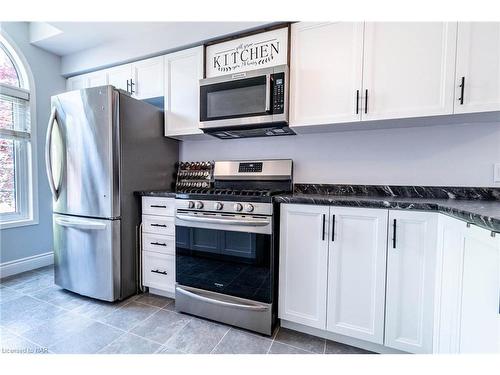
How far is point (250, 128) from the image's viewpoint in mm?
1817

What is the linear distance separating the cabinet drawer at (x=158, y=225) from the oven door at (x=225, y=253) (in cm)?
17

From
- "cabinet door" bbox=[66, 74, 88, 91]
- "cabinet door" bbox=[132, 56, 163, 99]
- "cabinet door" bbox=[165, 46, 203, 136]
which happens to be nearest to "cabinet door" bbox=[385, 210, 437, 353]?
"cabinet door" bbox=[165, 46, 203, 136]

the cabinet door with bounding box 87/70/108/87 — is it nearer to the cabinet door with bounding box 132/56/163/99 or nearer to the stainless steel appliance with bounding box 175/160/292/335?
the cabinet door with bounding box 132/56/163/99

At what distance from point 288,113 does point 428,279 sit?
1348mm

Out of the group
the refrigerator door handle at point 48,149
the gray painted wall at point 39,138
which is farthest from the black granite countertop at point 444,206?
the gray painted wall at point 39,138

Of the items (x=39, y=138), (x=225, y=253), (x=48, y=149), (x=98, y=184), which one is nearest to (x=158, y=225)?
(x=98, y=184)

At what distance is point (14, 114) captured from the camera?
233cm

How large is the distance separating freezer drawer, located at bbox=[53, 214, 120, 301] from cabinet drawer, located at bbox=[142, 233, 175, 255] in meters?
0.22

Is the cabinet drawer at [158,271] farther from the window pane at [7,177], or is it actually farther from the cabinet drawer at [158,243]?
the window pane at [7,177]

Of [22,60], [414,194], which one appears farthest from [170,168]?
[414,194]

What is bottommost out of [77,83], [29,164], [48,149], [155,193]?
[155,193]

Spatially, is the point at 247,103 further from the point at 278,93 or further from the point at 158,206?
the point at 158,206

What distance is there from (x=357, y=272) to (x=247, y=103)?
1402mm

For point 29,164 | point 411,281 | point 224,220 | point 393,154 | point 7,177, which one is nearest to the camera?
point 411,281
